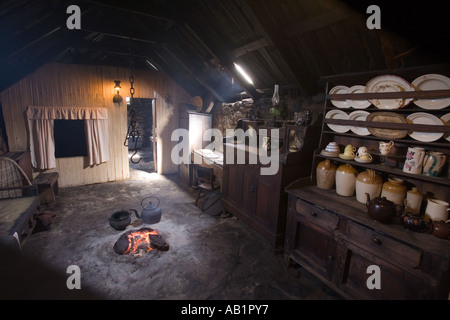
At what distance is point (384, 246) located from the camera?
6.92ft

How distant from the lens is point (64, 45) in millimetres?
4988

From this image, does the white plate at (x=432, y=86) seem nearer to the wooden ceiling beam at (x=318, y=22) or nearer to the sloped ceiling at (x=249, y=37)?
the sloped ceiling at (x=249, y=37)

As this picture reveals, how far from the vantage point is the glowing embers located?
3.35m

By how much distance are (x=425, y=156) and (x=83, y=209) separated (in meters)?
5.73

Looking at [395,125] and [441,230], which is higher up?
[395,125]

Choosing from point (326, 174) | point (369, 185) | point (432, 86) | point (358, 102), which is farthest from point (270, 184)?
point (432, 86)

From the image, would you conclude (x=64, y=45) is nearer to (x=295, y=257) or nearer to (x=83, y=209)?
(x=83, y=209)

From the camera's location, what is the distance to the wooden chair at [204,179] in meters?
5.25

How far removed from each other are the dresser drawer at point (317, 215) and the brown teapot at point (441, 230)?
786 millimetres

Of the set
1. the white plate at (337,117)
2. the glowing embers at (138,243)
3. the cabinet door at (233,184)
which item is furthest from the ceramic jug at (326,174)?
the glowing embers at (138,243)

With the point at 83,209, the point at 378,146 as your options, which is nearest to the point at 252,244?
the point at 378,146

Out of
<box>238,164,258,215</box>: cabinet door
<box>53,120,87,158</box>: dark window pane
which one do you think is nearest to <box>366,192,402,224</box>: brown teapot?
<box>238,164,258,215</box>: cabinet door

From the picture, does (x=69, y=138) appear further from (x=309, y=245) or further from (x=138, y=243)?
(x=309, y=245)

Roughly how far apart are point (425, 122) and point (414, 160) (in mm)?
413
